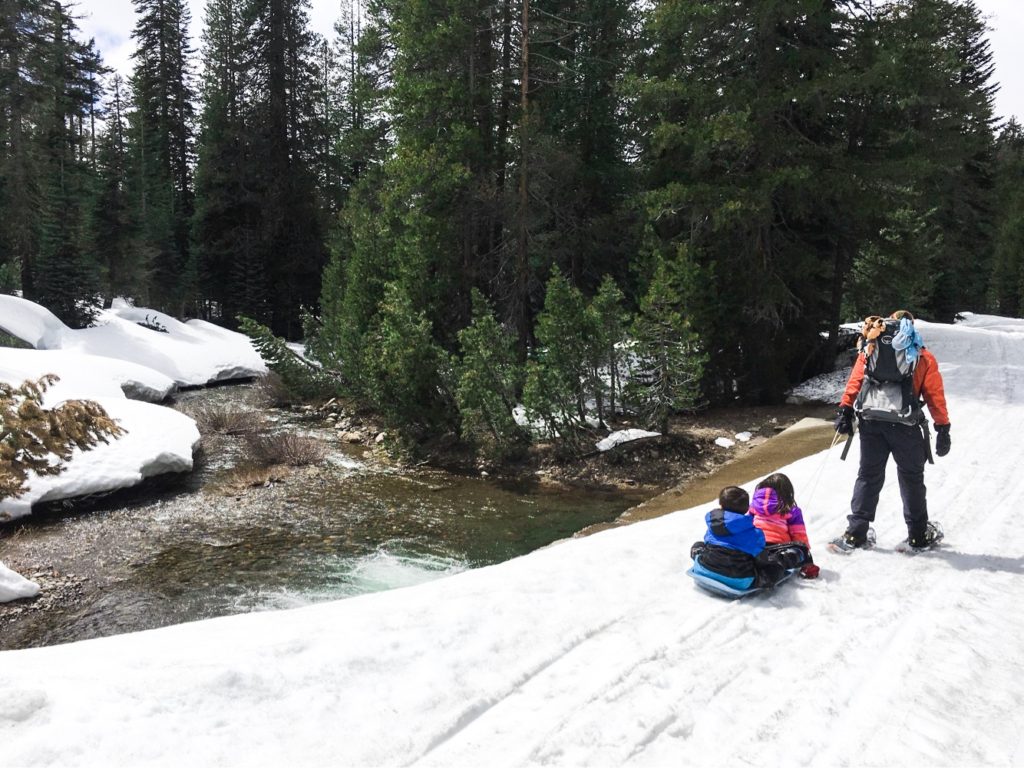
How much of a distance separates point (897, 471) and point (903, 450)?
21cm

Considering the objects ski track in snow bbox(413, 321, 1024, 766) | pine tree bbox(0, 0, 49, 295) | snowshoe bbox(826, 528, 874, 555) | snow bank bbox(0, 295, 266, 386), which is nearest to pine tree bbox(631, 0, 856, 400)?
snowshoe bbox(826, 528, 874, 555)

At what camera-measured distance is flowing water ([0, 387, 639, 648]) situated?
7617 mm

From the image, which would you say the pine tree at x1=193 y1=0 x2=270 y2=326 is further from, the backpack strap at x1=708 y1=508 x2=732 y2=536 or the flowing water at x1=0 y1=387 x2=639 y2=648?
the backpack strap at x1=708 y1=508 x2=732 y2=536

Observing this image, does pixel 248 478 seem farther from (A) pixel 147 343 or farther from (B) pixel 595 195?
(A) pixel 147 343

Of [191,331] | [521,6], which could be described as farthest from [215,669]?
[191,331]

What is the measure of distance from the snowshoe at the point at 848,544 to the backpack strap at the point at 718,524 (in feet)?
4.65

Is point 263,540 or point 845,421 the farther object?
point 263,540

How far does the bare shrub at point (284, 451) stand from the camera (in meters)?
13.7

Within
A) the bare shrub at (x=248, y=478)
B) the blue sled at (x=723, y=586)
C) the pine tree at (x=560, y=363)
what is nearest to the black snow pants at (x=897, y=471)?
the blue sled at (x=723, y=586)

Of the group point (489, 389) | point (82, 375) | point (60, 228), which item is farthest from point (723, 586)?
point (60, 228)

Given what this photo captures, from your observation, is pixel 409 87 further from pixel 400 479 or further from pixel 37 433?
pixel 37 433

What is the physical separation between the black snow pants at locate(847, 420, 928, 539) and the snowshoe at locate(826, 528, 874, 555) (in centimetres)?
5

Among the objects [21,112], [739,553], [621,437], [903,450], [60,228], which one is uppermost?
[21,112]

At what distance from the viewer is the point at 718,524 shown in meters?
4.93
